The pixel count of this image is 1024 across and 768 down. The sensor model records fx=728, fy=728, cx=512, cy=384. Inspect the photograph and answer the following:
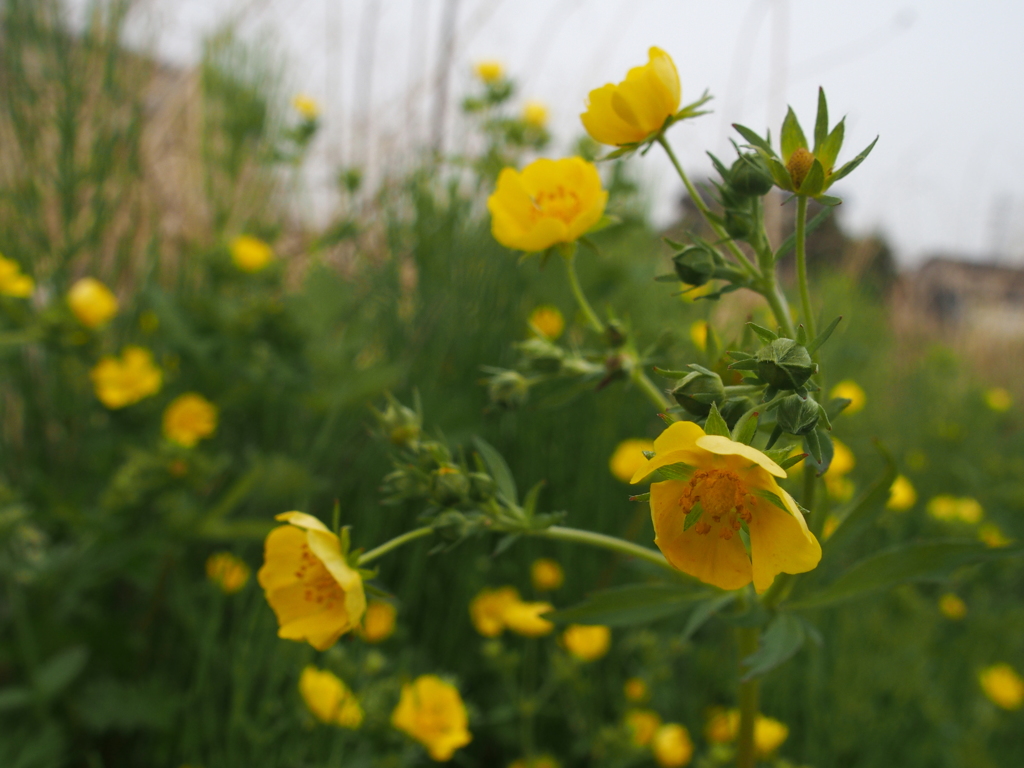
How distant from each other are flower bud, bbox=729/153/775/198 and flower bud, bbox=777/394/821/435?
0.65 ft

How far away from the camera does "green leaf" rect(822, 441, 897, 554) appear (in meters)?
0.67

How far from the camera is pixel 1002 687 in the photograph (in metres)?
1.61

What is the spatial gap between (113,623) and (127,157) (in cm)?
137

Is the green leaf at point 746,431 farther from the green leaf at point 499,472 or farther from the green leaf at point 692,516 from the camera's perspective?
the green leaf at point 499,472

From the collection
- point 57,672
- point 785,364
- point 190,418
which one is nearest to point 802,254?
point 785,364

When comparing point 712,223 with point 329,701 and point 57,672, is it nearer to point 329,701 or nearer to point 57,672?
point 329,701

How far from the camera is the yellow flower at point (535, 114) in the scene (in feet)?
7.27

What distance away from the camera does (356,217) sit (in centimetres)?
214

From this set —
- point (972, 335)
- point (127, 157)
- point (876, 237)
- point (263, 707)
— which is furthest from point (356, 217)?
point (972, 335)

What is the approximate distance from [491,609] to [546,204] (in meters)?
0.82

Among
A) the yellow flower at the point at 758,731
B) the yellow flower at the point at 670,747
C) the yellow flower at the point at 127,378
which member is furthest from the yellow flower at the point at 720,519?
the yellow flower at the point at 127,378

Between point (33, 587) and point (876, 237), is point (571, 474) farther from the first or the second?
point (876, 237)

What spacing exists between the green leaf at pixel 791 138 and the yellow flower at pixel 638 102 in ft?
0.43

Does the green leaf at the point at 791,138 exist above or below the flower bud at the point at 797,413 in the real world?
above
